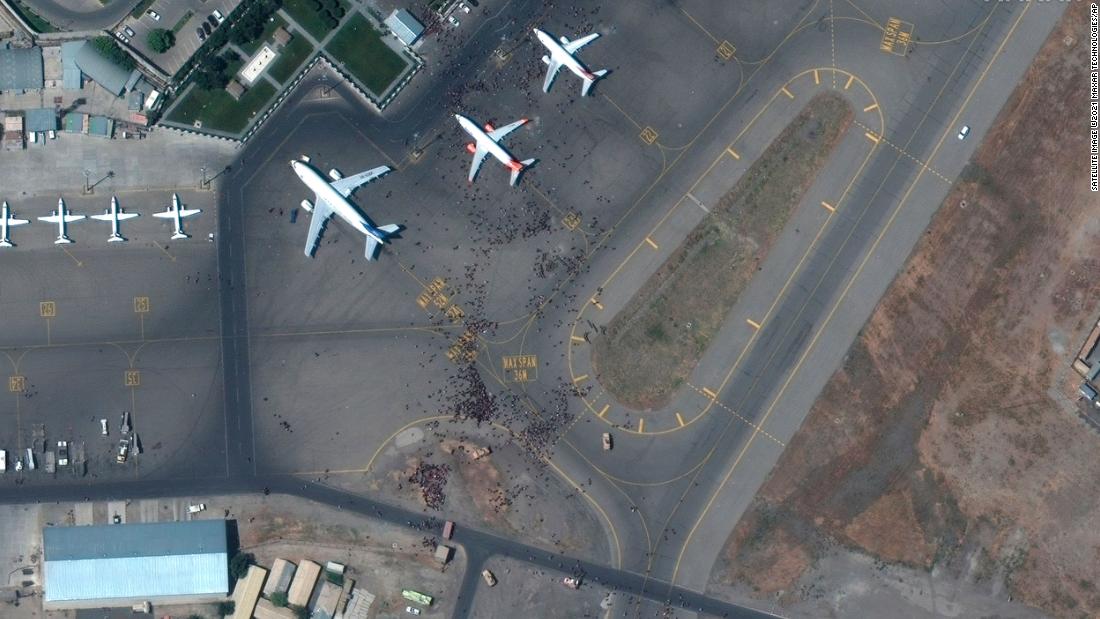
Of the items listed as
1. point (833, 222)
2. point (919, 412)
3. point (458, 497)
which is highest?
point (833, 222)

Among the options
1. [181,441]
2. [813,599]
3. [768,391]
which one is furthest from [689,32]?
[181,441]

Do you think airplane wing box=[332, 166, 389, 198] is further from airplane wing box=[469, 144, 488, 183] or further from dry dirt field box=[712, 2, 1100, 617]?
dry dirt field box=[712, 2, 1100, 617]

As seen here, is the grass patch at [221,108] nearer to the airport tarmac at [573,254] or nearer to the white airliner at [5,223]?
the airport tarmac at [573,254]

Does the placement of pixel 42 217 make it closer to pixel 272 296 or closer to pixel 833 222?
pixel 272 296

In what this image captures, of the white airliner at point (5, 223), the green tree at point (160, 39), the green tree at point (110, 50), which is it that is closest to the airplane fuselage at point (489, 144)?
the green tree at point (160, 39)

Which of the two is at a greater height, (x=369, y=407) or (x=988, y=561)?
(x=988, y=561)

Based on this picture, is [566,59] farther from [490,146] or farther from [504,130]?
[490,146]

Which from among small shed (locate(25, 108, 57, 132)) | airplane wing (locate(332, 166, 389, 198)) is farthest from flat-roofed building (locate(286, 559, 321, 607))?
small shed (locate(25, 108, 57, 132))
